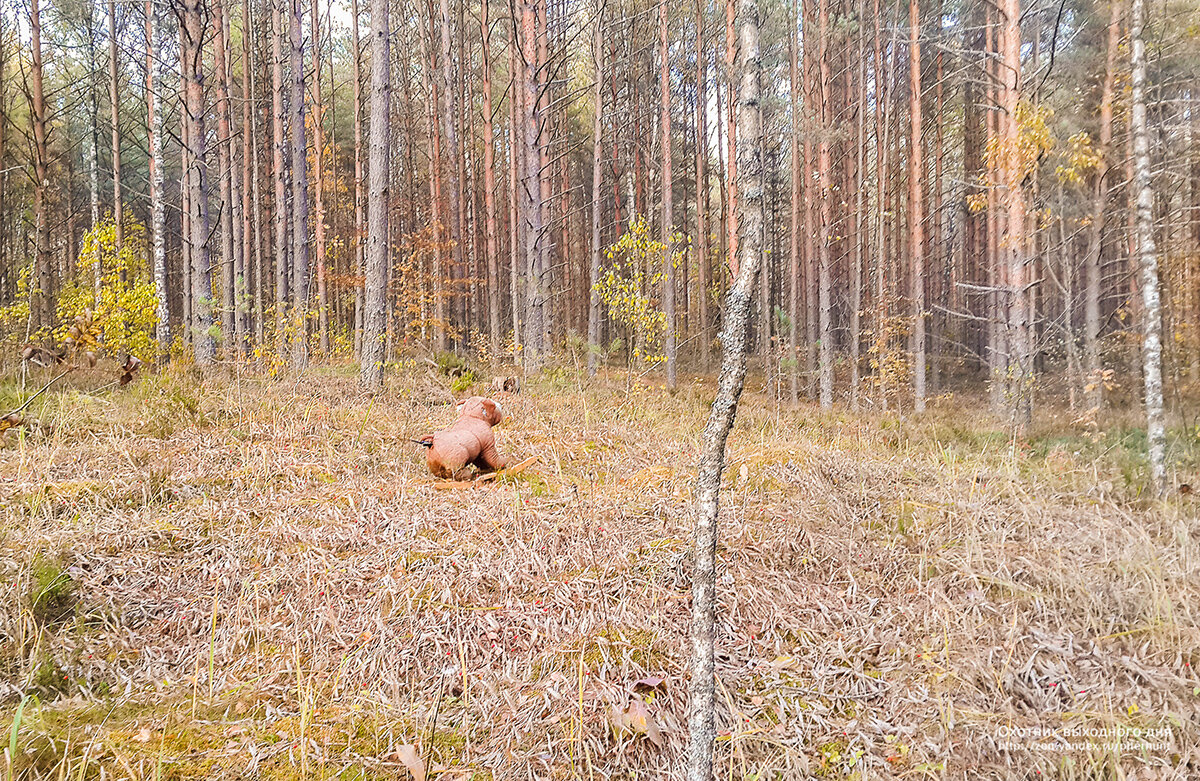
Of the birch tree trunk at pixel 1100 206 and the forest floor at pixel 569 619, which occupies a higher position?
the birch tree trunk at pixel 1100 206

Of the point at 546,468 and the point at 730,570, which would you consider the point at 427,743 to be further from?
the point at 546,468

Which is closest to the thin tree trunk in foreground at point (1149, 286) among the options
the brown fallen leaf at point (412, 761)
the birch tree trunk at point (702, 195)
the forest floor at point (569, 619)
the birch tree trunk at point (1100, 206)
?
the forest floor at point (569, 619)

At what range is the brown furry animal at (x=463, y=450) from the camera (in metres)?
4.23

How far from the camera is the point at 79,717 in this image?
1928 millimetres

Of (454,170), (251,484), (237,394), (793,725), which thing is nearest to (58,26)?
(454,170)

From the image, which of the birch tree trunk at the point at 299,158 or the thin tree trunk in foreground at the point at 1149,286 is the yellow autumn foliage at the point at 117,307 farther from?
the thin tree trunk in foreground at the point at 1149,286

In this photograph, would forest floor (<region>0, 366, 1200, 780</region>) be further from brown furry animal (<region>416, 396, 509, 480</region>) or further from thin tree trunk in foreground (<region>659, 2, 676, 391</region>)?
thin tree trunk in foreground (<region>659, 2, 676, 391</region>)

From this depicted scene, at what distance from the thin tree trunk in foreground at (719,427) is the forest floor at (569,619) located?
0.36m

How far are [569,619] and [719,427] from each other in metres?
1.28

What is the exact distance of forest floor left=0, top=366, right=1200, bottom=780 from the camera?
1894 millimetres

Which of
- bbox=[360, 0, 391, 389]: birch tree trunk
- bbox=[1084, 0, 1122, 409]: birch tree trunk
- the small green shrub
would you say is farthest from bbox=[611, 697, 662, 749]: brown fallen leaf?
bbox=[1084, 0, 1122, 409]: birch tree trunk

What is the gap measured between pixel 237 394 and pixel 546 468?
348 cm

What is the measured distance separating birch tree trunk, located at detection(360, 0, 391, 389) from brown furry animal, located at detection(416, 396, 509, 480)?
3361mm

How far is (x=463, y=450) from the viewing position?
4246mm
